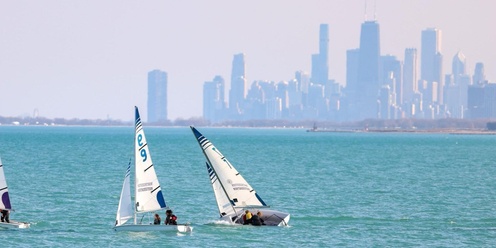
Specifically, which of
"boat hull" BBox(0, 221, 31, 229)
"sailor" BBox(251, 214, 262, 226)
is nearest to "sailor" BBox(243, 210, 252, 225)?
"sailor" BBox(251, 214, 262, 226)

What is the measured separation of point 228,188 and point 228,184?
0.20 metres

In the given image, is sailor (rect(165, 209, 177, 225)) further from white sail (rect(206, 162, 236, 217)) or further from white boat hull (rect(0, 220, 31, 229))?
white boat hull (rect(0, 220, 31, 229))

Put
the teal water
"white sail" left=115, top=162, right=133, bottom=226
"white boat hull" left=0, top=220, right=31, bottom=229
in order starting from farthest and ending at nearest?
1. "white boat hull" left=0, top=220, right=31, bottom=229
2. the teal water
3. "white sail" left=115, top=162, right=133, bottom=226

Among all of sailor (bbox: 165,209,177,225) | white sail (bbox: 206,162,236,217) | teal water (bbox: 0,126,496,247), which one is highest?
white sail (bbox: 206,162,236,217)

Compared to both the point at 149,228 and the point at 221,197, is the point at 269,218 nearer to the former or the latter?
the point at 221,197

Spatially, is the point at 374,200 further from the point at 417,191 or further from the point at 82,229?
the point at 82,229

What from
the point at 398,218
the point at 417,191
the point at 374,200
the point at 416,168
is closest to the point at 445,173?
the point at 416,168

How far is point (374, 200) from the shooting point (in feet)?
252

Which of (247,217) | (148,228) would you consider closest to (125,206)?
(148,228)

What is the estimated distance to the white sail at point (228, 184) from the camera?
56.4 m

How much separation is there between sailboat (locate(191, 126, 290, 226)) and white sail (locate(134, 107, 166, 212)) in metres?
5.81

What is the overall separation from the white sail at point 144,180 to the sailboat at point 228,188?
19.1ft

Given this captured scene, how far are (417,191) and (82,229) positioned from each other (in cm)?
3740

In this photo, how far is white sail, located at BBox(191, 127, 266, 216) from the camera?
185 ft
